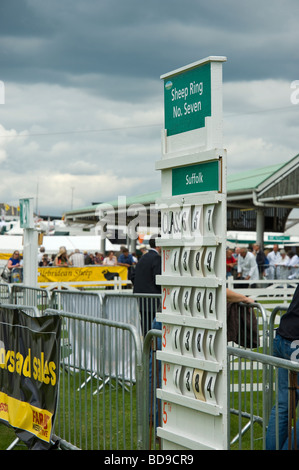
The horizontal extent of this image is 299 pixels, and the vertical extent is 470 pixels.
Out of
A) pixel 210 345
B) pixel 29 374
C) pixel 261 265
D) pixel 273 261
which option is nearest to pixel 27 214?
pixel 29 374

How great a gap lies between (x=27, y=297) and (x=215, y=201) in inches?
327

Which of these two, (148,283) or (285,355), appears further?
(148,283)

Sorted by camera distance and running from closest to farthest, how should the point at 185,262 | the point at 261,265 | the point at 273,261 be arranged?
the point at 185,262 → the point at 261,265 → the point at 273,261

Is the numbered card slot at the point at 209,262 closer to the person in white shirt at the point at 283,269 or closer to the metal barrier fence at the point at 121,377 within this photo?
the metal barrier fence at the point at 121,377

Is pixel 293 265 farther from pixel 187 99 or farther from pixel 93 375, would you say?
pixel 187 99

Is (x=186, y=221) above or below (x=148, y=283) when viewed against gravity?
above

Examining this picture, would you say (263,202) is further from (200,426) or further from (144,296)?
(200,426)

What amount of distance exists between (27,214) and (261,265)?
731 inches

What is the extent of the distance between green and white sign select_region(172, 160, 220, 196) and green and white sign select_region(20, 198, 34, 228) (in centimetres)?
888

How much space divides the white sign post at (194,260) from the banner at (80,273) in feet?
61.5

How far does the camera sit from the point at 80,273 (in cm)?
2488

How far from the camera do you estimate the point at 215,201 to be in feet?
12.7

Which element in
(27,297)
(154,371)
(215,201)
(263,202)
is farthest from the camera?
(263,202)
